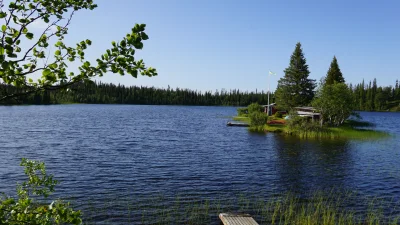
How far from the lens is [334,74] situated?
7894 centimetres

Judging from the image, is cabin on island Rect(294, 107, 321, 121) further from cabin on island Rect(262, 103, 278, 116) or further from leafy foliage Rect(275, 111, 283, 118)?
cabin on island Rect(262, 103, 278, 116)

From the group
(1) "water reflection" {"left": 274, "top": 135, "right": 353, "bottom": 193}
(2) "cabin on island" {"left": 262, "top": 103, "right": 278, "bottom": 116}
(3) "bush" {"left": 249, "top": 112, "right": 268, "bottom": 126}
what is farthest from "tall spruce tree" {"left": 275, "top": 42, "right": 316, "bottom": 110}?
(1) "water reflection" {"left": 274, "top": 135, "right": 353, "bottom": 193}

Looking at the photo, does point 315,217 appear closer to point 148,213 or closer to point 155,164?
point 148,213

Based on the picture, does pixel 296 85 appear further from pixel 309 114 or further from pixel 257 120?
pixel 257 120

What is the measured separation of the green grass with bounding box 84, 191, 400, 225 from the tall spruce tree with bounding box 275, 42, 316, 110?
55182mm

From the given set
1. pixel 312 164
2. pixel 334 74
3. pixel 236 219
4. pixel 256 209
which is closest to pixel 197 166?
pixel 312 164

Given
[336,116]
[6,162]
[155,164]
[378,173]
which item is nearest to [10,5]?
[155,164]

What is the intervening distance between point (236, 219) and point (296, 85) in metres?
63.6

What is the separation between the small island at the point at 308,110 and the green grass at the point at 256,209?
31.4 meters

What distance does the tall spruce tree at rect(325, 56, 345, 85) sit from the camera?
78.6 m

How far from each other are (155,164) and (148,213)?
11565 millimetres

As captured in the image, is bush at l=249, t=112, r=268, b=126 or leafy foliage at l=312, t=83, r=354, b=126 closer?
leafy foliage at l=312, t=83, r=354, b=126

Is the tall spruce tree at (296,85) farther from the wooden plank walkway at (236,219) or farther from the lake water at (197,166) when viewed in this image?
the wooden plank walkway at (236,219)

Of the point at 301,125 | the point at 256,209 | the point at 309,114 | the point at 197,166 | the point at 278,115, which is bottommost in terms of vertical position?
the point at 256,209
